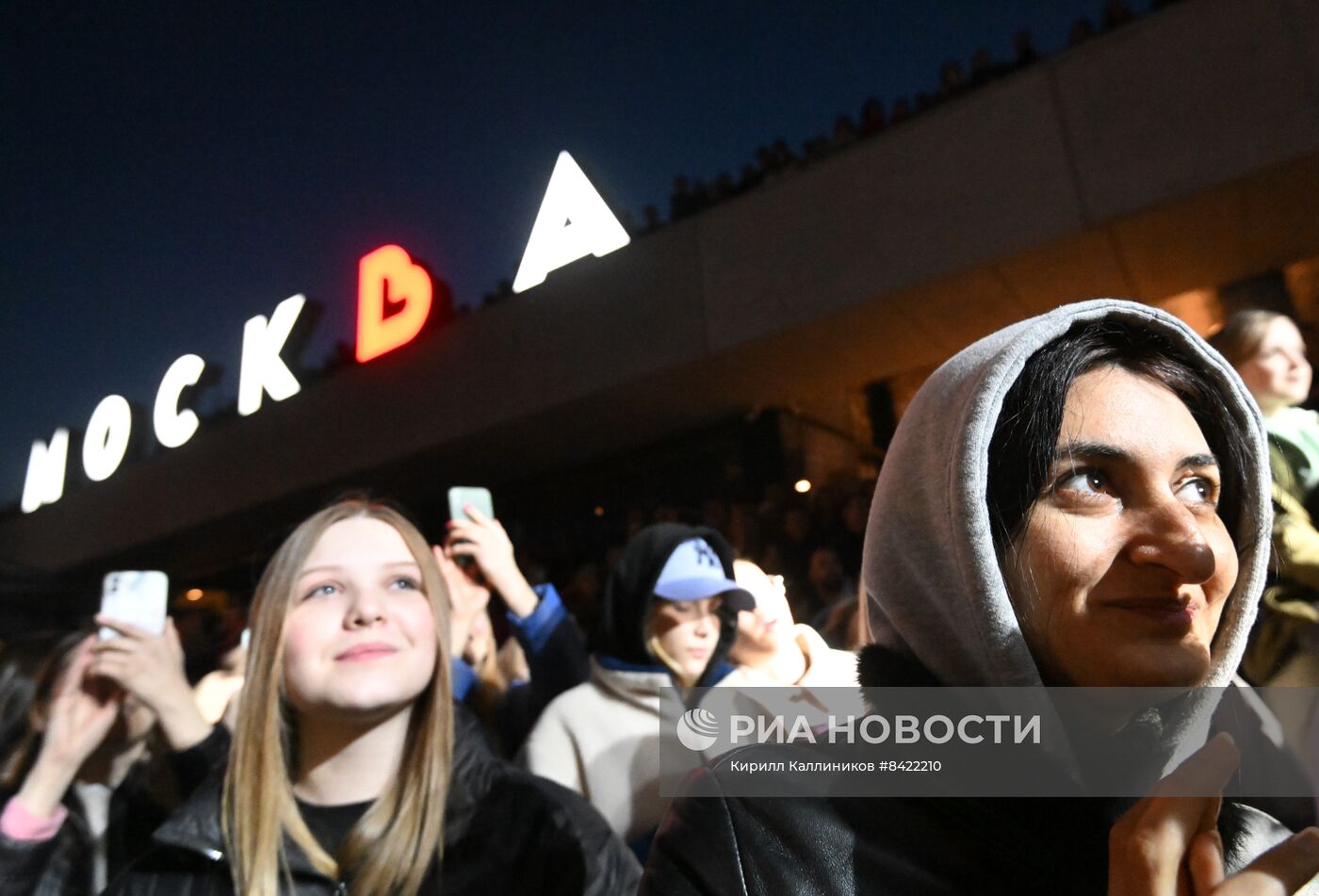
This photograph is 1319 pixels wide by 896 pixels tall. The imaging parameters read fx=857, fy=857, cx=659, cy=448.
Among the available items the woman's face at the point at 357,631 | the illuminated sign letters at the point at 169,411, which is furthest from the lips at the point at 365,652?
the illuminated sign letters at the point at 169,411

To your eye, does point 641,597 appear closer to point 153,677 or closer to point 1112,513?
point 153,677

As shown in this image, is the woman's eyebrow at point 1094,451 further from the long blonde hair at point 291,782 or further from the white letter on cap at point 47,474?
the white letter on cap at point 47,474

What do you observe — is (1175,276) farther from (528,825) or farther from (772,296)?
(528,825)

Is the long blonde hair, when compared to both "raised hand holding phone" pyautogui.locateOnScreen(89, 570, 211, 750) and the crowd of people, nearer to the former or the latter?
the crowd of people

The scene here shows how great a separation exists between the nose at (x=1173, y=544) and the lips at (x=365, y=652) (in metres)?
1.45

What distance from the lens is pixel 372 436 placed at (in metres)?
10.1

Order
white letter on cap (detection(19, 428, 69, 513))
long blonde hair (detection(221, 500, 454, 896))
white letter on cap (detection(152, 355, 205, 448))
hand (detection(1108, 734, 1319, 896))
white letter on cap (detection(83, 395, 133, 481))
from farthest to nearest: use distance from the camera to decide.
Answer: white letter on cap (detection(19, 428, 69, 513)) → white letter on cap (detection(83, 395, 133, 481)) → white letter on cap (detection(152, 355, 205, 448)) → long blonde hair (detection(221, 500, 454, 896)) → hand (detection(1108, 734, 1319, 896))

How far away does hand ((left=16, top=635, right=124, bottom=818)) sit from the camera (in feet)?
7.31

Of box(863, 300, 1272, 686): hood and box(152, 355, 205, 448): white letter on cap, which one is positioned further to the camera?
box(152, 355, 205, 448): white letter on cap

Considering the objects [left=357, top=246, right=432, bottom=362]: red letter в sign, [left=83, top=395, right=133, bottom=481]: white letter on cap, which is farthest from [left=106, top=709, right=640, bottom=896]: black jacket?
[left=83, top=395, right=133, bottom=481]: white letter on cap

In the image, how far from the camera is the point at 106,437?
44.6 ft

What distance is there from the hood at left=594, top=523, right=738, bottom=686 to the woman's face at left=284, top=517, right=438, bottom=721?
74 centimetres

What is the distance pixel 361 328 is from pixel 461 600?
873cm

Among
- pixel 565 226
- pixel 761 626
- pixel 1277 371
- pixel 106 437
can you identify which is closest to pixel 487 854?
pixel 761 626
